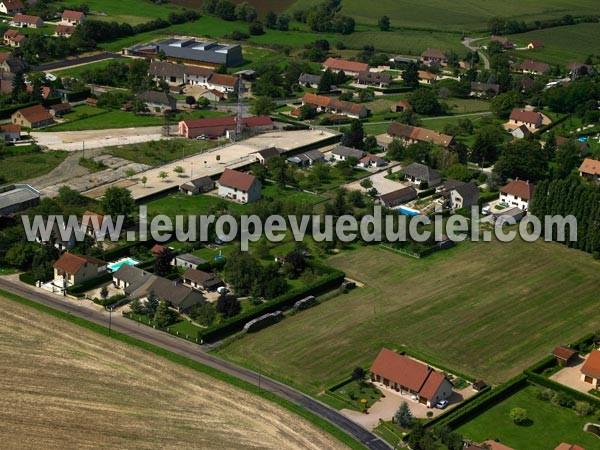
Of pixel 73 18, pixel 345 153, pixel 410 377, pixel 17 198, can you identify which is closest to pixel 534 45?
pixel 345 153

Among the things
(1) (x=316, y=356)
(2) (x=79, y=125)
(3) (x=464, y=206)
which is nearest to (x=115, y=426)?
(1) (x=316, y=356)

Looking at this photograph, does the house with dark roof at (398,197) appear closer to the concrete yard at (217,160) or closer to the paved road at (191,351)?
the concrete yard at (217,160)

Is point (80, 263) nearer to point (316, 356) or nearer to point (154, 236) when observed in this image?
point (154, 236)

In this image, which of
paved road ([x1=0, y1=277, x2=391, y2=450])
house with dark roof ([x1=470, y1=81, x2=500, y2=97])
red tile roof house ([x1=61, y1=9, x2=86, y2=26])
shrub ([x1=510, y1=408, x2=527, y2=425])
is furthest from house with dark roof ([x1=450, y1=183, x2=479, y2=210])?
red tile roof house ([x1=61, y1=9, x2=86, y2=26])

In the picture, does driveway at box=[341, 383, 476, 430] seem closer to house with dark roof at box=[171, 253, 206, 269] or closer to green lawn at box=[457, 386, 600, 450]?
green lawn at box=[457, 386, 600, 450]

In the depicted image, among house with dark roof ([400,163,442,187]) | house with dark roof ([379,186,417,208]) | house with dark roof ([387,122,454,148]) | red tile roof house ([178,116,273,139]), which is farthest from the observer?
red tile roof house ([178,116,273,139])
